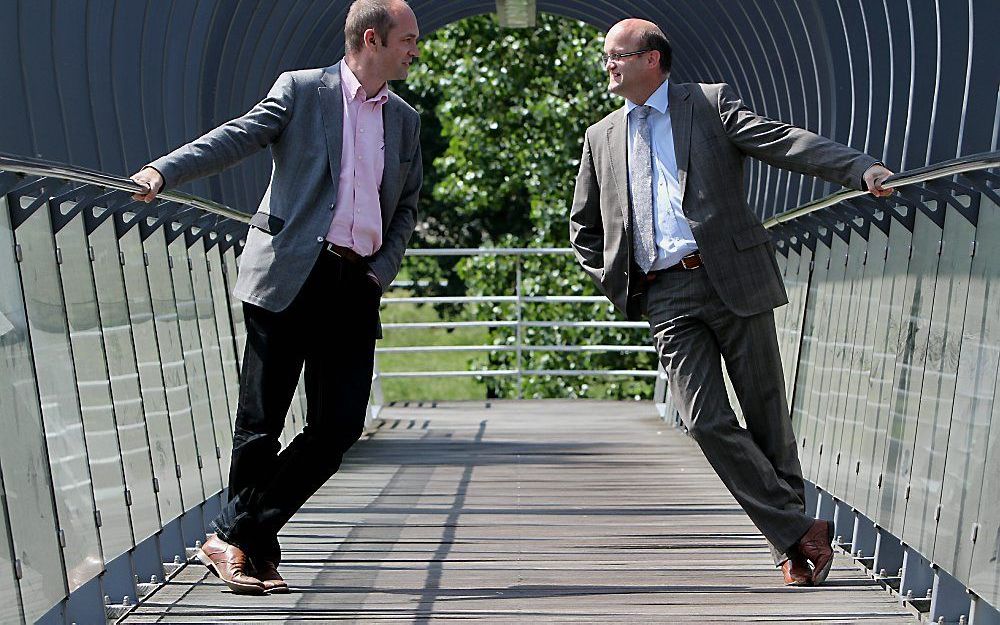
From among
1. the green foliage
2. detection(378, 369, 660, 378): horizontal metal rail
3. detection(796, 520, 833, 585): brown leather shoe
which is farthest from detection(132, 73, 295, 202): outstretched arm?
the green foliage

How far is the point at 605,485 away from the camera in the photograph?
880 centimetres

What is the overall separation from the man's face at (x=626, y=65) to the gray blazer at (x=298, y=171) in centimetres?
76

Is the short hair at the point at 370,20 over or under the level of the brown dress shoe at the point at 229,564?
over

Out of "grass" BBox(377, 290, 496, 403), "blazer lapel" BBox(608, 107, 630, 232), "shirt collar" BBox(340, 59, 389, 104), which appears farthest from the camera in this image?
"grass" BBox(377, 290, 496, 403)

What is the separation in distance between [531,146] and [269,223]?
509 inches

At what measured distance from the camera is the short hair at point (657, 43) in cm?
563

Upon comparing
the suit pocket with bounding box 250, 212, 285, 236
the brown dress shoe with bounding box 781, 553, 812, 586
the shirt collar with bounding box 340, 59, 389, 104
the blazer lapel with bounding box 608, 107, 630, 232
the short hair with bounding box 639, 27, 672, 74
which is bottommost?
the brown dress shoe with bounding box 781, 553, 812, 586

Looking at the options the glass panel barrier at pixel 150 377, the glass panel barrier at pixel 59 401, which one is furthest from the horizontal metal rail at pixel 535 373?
the glass panel barrier at pixel 59 401

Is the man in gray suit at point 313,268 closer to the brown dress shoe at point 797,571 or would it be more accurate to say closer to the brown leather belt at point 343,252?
the brown leather belt at point 343,252

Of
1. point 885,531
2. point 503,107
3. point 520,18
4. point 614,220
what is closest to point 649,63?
point 614,220

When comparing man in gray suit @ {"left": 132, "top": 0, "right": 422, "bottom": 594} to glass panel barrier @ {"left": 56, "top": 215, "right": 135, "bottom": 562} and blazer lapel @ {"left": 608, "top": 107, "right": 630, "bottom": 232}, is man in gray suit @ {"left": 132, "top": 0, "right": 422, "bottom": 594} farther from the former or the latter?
blazer lapel @ {"left": 608, "top": 107, "right": 630, "bottom": 232}

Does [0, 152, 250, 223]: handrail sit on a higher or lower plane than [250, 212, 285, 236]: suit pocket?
higher

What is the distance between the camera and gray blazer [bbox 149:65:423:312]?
17.0 ft

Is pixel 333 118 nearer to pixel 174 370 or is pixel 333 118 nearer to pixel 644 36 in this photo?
pixel 644 36
